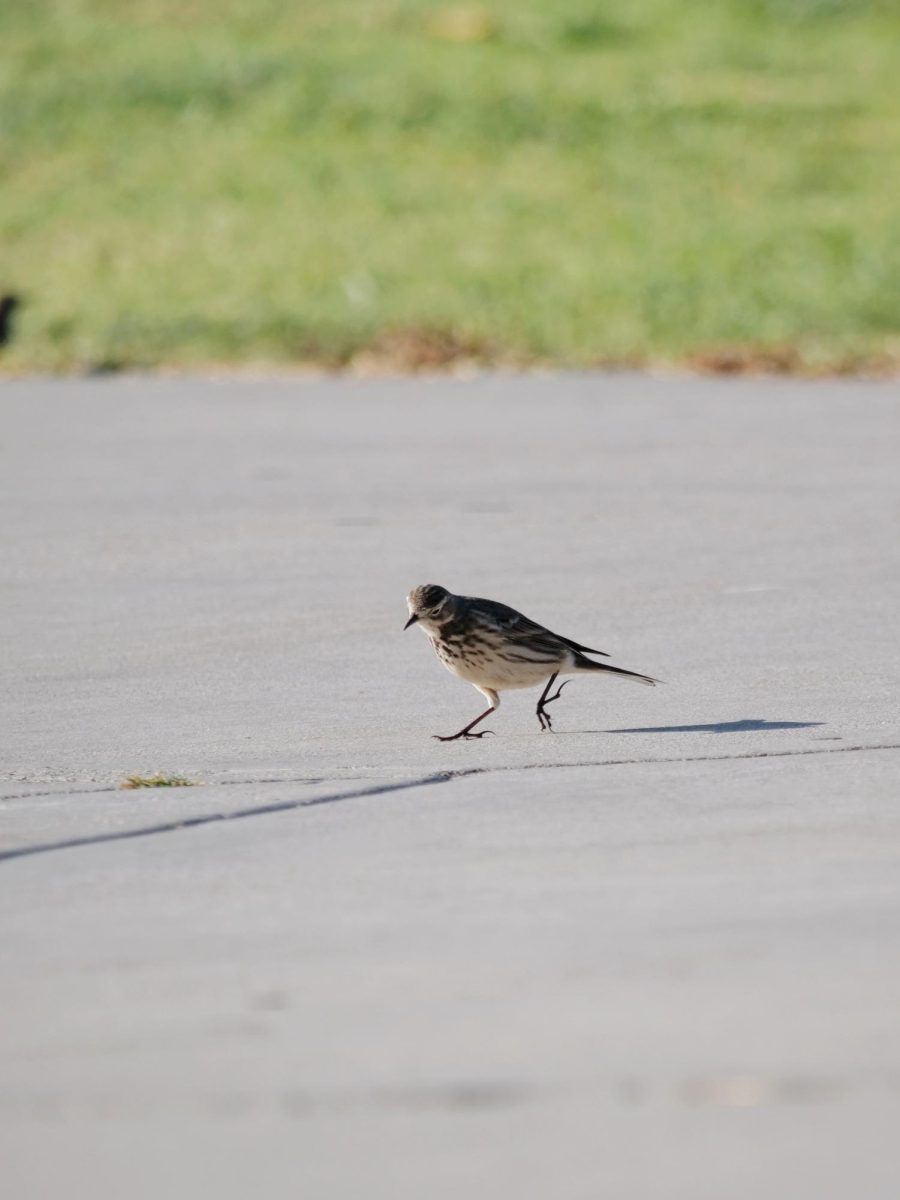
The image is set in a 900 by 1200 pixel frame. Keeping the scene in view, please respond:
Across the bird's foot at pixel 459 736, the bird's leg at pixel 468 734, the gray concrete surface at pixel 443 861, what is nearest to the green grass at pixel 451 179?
the gray concrete surface at pixel 443 861

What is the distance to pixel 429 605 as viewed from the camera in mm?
9531

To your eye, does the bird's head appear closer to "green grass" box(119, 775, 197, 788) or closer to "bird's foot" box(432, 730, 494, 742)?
"bird's foot" box(432, 730, 494, 742)

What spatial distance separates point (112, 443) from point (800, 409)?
21.7 ft

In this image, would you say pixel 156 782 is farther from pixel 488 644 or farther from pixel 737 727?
pixel 737 727

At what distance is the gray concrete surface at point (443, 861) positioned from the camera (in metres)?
4.52

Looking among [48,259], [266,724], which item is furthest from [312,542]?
[48,259]

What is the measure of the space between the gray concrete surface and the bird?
28 centimetres

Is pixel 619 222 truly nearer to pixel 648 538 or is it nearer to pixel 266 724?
pixel 648 538

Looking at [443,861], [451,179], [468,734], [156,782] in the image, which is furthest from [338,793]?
[451,179]

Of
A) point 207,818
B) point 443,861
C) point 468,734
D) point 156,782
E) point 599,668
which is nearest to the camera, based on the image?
point 443,861

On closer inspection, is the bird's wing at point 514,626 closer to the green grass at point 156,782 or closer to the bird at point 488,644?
the bird at point 488,644

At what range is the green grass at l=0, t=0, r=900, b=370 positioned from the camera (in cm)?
2955

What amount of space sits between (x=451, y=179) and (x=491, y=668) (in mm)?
26827

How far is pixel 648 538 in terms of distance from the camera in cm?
1478
